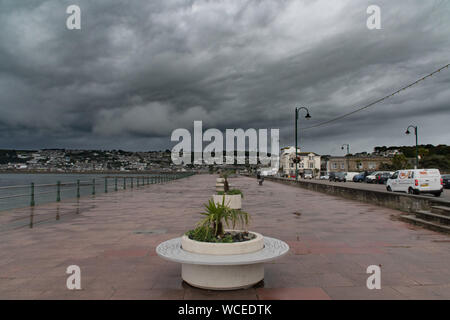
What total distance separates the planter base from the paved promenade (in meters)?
0.10

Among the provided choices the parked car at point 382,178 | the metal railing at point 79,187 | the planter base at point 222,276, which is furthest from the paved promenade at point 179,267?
the parked car at point 382,178

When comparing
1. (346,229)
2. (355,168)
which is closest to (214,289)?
(346,229)

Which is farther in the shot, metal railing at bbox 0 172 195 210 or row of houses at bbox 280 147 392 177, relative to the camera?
row of houses at bbox 280 147 392 177

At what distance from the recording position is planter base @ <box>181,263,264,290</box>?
398 cm

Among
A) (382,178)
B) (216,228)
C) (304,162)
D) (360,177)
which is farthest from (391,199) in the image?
(304,162)

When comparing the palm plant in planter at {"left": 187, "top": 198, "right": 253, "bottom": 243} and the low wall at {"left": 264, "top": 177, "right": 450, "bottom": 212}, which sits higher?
the palm plant in planter at {"left": 187, "top": 198, "right": 253, "bottom": 243}

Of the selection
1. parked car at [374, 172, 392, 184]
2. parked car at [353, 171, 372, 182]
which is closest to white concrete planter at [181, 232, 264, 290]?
parked car at [374, 172, 392, 184]

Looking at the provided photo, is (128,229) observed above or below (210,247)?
below

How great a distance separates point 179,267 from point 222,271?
138cm

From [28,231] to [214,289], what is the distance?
634 centimetres

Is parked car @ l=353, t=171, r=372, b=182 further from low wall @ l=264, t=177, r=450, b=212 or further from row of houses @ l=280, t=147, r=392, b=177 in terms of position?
row of houses @ l=280, t=147, r=392, b=177

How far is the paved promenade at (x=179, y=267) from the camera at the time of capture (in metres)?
4.02
